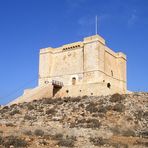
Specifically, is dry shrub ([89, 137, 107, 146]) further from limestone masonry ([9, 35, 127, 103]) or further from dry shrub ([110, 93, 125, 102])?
limestone masonry ([9, 35, 127, 103])

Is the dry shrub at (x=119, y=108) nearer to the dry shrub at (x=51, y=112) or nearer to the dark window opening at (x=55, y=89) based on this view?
the dry shrub at (x=51, y=112)

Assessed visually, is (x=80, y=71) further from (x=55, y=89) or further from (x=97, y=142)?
(x=97, y=142)

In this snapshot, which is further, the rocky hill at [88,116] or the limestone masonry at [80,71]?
the limestone masonry at [80,71]

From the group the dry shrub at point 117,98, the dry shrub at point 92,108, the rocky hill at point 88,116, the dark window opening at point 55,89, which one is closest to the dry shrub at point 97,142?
the rocky hill at point 88,116

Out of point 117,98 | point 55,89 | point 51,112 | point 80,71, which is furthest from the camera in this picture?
point 55,89

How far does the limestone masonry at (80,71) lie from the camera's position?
38.6 meters

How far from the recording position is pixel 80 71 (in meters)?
40.7

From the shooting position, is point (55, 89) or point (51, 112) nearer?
point (51, 112)

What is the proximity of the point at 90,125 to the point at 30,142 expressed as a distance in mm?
9801

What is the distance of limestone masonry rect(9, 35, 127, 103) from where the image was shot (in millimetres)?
38625

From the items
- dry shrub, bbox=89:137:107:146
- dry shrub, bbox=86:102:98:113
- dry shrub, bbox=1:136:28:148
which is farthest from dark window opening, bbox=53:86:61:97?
dry shrub, bbox=1:136:28:148

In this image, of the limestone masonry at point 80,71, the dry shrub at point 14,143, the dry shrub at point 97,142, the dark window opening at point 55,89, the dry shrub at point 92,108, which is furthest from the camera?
the dark window opening at point 55,89

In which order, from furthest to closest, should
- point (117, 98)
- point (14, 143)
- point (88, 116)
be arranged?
1. point (117, 98)
2. point (88, 116)
3. point (14, 143)

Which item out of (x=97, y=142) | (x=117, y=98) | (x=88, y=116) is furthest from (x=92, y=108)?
(x=97, y=142)
